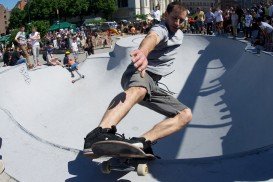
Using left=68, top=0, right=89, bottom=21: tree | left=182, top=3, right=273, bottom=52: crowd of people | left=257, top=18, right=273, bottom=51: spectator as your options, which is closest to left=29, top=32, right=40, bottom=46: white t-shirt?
left=182, top=3, right=273, bottom=52: crowd of people

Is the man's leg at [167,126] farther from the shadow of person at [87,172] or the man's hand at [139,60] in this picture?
the man's hand at [139,60]

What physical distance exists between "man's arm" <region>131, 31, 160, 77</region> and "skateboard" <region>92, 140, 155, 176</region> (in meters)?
0.62

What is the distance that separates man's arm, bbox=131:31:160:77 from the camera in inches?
112

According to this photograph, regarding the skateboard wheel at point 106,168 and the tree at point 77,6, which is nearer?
the skateboard wheel at point 106,168

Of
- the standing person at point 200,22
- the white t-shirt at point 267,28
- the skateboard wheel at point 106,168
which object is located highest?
the white t-shirt at point 267,28

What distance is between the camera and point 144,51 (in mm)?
3074

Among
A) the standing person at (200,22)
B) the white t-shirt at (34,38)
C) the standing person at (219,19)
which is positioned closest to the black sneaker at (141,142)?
the white t-shirt at (34,38)

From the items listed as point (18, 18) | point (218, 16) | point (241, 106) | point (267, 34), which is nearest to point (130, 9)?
point (18, 18)

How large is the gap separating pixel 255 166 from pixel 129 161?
113cm

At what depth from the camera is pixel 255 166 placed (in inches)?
124

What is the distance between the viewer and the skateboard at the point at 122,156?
2.79m

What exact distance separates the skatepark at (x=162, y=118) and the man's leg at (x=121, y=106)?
54cm

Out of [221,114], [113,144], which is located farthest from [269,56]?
[113,144]

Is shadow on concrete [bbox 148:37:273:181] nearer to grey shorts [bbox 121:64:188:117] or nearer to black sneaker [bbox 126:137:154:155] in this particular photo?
black sneaker [bbox 126:137:154:155]
